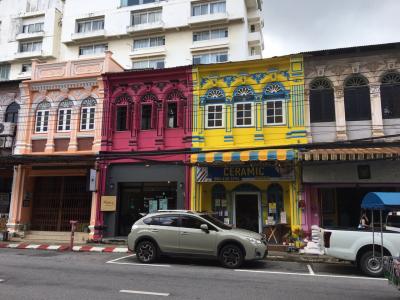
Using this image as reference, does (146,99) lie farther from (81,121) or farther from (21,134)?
(21,134)

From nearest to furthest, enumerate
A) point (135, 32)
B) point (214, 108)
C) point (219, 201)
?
point (219, 201), point (214, 108), point (135, 32)

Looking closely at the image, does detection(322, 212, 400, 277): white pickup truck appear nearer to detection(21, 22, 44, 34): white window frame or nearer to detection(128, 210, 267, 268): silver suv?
detection(128, 210, 267, 268): silver suv

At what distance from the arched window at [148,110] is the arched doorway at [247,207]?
554 cm

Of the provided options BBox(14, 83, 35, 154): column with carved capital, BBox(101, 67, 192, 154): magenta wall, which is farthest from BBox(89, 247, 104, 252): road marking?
BBox(14, 83, 35, 154): column with carved capital

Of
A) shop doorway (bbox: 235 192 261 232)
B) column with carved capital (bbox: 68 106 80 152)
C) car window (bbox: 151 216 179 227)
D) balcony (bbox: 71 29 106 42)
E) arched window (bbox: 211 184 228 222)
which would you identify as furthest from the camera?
balcony (bbox: 71 29 106 42)

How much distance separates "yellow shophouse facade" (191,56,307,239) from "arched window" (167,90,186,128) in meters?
0.78

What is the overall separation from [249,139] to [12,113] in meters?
13.7

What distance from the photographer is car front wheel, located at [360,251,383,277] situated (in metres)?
10.7

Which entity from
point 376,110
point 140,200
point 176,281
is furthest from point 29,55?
point 176,281

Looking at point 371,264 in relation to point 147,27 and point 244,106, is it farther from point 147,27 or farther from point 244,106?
point 147,27

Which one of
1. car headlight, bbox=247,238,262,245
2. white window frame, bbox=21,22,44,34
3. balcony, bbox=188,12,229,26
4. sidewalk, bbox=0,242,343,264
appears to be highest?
white window frame, bbox=21,22,44,34

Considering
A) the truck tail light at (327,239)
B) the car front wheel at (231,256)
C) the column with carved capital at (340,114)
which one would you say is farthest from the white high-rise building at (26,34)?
the truck tail light at (327,239)

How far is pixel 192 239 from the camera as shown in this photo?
1200 centimetres

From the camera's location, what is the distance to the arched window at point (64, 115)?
20281mm
